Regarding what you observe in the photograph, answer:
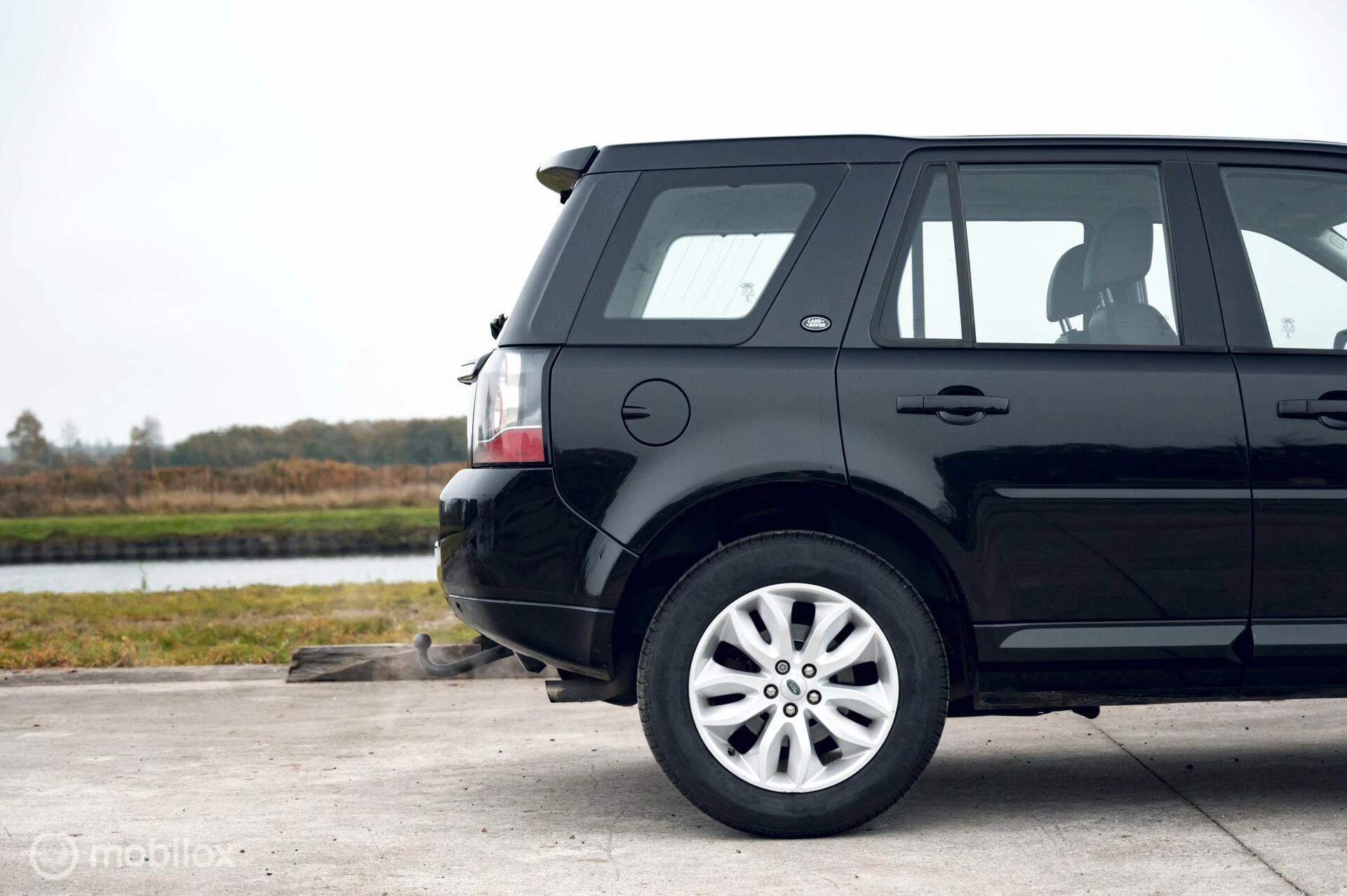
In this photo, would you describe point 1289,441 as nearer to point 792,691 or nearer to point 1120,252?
point 1120,252

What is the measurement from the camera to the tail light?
12.1ft

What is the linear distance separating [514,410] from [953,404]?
124 centimetres

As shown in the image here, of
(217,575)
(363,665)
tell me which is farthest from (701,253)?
(217,575)

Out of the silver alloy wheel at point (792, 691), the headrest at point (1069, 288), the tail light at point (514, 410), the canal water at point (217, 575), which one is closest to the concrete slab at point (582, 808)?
the silver alloy wheel at point (792, 691)

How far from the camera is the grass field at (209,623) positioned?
805 cm

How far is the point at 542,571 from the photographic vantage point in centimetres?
369

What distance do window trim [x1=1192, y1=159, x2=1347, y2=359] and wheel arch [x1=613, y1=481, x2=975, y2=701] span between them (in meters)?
1.10

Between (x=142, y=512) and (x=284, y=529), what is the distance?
28.0ft

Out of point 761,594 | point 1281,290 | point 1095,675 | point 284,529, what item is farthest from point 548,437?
point 284,529

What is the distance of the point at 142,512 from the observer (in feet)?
229

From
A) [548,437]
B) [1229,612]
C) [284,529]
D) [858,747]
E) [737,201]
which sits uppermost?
[737,201]

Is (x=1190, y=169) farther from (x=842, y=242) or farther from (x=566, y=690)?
(x=566, y=690)

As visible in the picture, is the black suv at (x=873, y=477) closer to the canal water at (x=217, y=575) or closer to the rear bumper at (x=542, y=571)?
the rear bumper at (x=542, y=571)

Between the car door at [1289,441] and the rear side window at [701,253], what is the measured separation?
1234 mm
